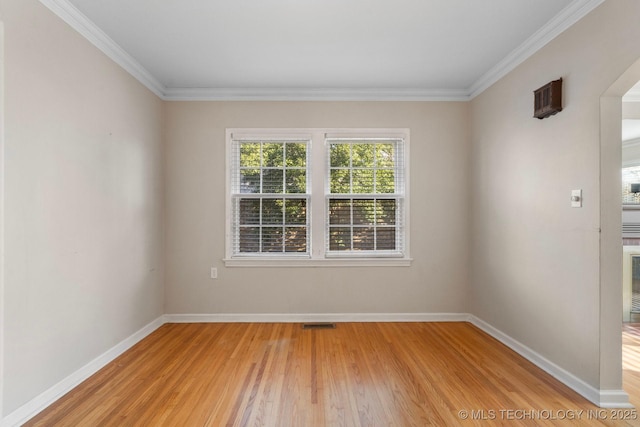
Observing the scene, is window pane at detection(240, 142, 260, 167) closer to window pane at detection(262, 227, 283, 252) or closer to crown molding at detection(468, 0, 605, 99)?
window pane at detection(262, 227, 283, 252)

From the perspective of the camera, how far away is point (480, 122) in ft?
12.7

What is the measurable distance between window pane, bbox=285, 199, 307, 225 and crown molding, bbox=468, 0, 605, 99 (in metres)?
2.36

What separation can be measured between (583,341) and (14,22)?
4142mm

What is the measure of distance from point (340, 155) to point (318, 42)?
1439mm

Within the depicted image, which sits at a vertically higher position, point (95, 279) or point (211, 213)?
point (211, 213)

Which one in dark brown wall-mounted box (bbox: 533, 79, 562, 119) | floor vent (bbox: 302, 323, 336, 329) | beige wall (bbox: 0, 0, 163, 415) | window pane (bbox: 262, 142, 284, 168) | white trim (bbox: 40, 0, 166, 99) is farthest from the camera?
window pane (bbox: 262, 142, 284, 168)

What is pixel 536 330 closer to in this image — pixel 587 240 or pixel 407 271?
pixel 587 240

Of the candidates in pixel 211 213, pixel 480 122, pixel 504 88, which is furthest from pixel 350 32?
pixel 211 213

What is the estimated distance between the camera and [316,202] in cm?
411

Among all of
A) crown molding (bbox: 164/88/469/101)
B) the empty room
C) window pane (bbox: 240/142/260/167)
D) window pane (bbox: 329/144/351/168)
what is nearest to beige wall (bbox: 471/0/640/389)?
the empty room

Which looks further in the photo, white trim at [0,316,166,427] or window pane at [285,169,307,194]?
window pane at [285,169,307,194]

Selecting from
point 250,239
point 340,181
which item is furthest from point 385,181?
point 250,239

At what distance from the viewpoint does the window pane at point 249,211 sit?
4137 mm

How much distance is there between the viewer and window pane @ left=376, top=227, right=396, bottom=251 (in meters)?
4.18
